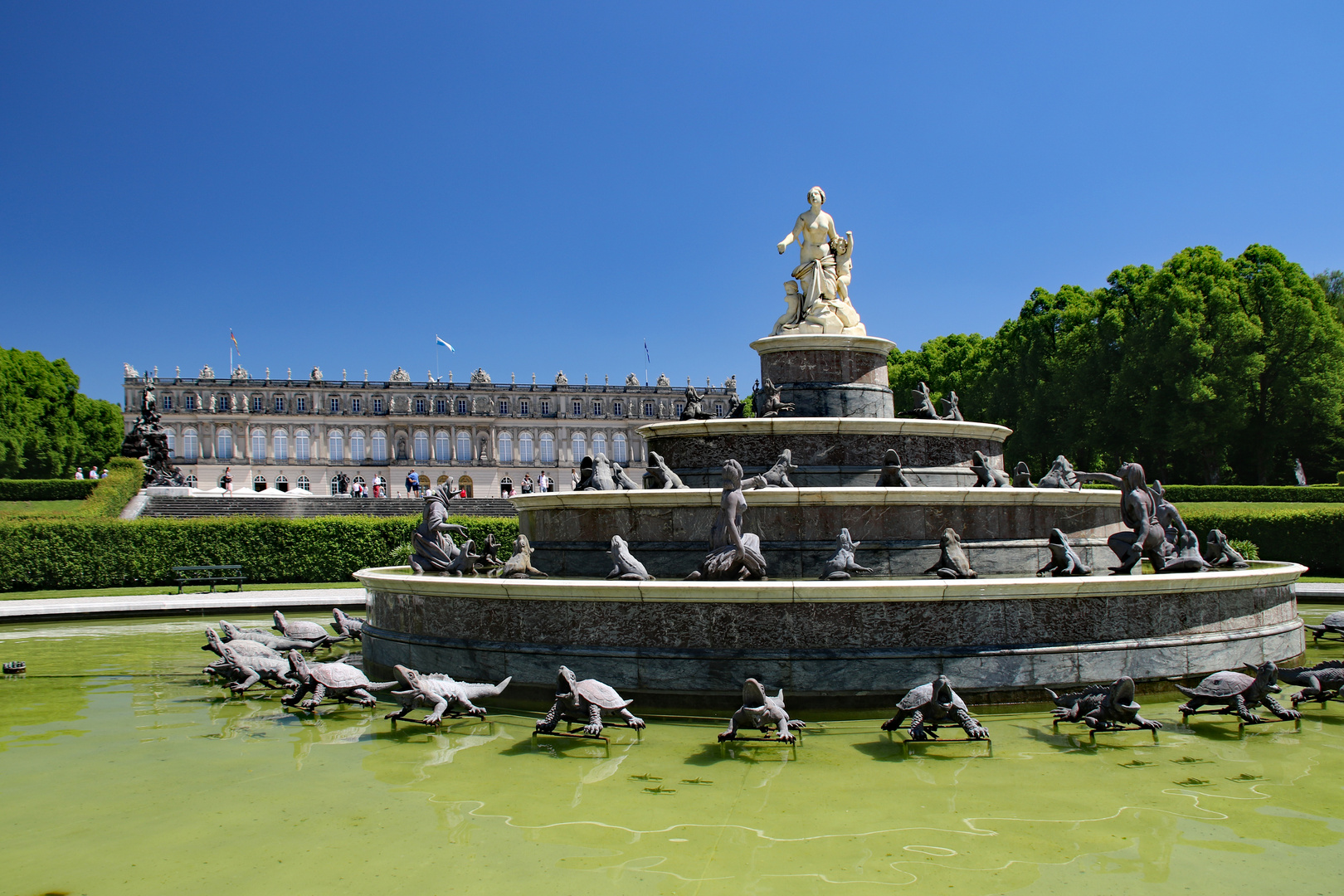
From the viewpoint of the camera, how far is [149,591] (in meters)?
19.6

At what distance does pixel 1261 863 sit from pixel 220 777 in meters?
5.71

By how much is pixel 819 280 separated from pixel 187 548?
15.2 m

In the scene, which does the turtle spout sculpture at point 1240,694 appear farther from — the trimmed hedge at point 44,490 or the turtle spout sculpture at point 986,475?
the trimmed hedge at point 44,490

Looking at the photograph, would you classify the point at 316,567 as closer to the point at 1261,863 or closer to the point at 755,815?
the point at 755,815

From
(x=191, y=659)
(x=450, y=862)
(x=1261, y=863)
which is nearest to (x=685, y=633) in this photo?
(x=450, y=862)

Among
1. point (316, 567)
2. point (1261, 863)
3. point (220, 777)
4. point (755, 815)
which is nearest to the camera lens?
point (1261, 863)

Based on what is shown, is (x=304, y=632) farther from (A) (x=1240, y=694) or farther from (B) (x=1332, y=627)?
(B) (x=1332, y=627)

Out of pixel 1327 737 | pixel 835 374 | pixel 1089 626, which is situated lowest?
pixel 1327 737

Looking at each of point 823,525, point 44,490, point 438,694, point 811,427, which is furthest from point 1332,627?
point 44,490

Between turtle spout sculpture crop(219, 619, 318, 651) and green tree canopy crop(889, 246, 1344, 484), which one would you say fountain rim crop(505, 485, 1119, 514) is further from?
green tree canopy crop(889, 246, 1344, 484)

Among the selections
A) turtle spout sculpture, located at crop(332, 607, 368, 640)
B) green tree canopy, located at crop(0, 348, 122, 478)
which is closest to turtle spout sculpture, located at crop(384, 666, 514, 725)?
turtle spout sculpture, located at crop(332, 607, 368, 640)

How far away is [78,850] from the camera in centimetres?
472

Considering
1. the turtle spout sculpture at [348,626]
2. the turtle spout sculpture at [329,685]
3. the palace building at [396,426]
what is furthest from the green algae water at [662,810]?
the palace building at [396,426]

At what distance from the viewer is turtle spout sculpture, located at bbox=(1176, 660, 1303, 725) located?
22.2ft
